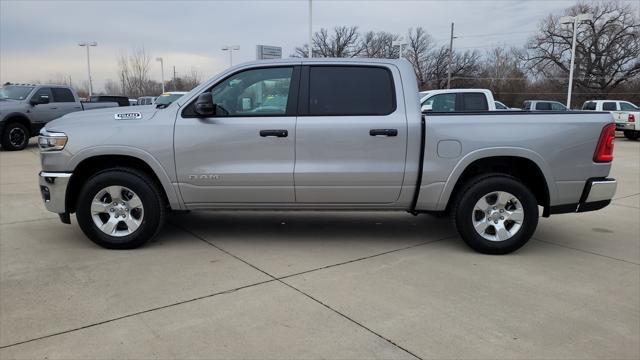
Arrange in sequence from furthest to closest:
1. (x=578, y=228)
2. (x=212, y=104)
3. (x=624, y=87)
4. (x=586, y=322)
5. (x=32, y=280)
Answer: (x=624, y=87) → (x=578, y=228) → (x=212, y=104) → (x=32, y=280) → (x=586, y=322)

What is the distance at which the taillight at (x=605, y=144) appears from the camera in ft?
15.8

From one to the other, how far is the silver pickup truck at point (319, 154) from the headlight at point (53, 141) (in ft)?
0.04

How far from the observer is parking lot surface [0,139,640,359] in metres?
3.15

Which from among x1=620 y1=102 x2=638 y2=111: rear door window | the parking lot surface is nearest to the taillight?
the parking lot surface

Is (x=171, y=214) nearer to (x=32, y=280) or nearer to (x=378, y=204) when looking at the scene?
(x=32, y=280)

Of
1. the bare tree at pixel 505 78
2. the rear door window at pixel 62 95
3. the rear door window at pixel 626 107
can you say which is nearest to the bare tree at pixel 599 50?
the bare tree at pixel 505 78

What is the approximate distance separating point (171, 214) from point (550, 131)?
15.0ft

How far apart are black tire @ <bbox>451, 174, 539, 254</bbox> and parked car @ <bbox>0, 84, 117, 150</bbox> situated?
45.9ft

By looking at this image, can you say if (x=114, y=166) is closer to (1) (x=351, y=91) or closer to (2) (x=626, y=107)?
(1) (x=351, y=91)

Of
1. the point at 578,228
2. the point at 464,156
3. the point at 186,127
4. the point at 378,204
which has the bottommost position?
the point at 578,228

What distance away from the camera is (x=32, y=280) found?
418 centimetres

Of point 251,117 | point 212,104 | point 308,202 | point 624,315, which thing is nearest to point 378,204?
point 308,202

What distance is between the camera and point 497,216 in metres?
5.00

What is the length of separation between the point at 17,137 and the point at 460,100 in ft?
41.1
